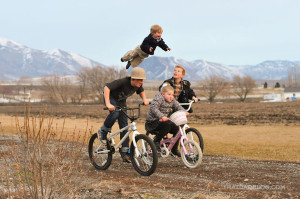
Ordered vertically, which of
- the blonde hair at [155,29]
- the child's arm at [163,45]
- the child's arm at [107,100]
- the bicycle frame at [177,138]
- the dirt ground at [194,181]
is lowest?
the dirt ground at [194,181]

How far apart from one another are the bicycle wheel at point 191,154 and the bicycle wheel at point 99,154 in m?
1.56

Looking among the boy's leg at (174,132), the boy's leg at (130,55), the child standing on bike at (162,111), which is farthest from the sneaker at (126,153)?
the boy's leg at (130,55)

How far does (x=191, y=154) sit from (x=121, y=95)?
6.08ft

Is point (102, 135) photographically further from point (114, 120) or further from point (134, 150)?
point (134, 150)

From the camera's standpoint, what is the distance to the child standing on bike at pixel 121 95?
280 inches

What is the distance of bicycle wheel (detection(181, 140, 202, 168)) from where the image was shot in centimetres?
724

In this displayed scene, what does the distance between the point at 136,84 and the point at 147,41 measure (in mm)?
964

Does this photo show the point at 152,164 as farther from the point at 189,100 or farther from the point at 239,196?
the point at 189,100

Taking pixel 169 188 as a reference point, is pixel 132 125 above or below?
above

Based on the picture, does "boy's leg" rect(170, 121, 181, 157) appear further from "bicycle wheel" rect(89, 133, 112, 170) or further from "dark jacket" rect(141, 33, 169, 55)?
Result: "dark jacket" rect(141, 33, 169, 55)

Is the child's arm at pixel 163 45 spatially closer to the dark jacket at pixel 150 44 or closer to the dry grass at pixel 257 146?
the dark jacket at pixel 150 44

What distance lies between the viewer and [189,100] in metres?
8.55

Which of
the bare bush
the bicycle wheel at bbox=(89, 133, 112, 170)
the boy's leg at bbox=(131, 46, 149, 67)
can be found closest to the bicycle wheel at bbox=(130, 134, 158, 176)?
the bicycle wheel at bbox=(89, 133, 112, 170)

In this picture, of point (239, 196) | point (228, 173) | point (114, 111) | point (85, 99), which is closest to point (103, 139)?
point (114, 111)
